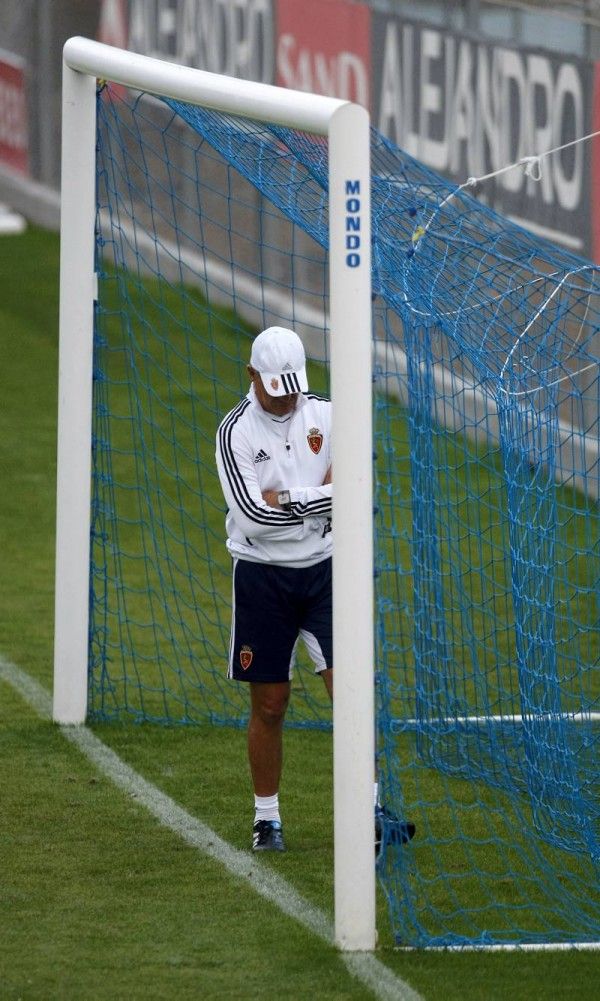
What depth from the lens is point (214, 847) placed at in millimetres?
6406

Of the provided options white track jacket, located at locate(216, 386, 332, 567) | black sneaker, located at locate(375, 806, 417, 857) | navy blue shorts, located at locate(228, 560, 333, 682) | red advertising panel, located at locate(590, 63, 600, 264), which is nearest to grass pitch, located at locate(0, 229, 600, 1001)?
black sneaker, located at locate(375, 806, 417, 857)

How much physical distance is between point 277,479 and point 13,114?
1624cm

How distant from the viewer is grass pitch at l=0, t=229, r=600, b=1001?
5199mm

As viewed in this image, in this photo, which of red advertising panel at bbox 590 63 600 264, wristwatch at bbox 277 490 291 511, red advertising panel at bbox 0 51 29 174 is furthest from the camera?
red advertising panel at bbox 0 51 29 174

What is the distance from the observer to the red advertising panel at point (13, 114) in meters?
21.2

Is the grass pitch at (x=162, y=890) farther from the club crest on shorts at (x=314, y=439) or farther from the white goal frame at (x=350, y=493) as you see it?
the club crest on shorts at (x=314, y=439)

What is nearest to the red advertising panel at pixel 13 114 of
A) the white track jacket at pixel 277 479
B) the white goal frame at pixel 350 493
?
the white track jacket at pixel 277 479

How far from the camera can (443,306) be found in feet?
22.0

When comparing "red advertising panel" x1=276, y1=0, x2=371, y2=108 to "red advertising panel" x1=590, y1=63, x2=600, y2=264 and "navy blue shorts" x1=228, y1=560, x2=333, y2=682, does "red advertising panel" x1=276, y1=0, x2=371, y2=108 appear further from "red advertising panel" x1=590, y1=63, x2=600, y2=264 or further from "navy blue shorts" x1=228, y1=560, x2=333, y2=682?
"navy blue shorts" x1=228, y1=560, x2=333, y2=682

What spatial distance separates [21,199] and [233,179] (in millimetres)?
6218

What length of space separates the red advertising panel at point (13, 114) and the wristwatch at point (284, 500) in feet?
52.1

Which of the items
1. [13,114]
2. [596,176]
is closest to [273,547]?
[596,176]

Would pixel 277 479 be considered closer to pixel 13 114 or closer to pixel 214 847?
pixel 214 847

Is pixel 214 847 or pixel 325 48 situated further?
pixel 325 48
